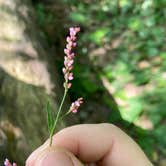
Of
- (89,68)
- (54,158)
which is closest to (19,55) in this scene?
(89,68)

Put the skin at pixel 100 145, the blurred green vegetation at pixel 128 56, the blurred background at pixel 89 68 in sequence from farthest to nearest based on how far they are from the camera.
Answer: the blurred green vegetation at pixel 128 56, the blurred background at pixel 89 68, the skin at pixel 100 145

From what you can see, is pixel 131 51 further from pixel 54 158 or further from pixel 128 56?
pixel 54 158

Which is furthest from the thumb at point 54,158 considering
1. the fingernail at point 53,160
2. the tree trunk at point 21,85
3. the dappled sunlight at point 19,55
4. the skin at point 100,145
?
the dappled sunlight at point 19,55

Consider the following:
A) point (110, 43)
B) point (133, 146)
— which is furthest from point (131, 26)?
point (133, 146)

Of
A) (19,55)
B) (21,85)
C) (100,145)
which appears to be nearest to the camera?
(100,145)

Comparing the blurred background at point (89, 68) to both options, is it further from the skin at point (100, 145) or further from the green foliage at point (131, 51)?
the skin at point (100, 145)

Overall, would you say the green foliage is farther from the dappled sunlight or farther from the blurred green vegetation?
the dappled sunlight

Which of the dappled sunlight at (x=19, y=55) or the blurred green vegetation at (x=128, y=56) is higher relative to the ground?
the dappled sunlight at (x=19, y=55)
